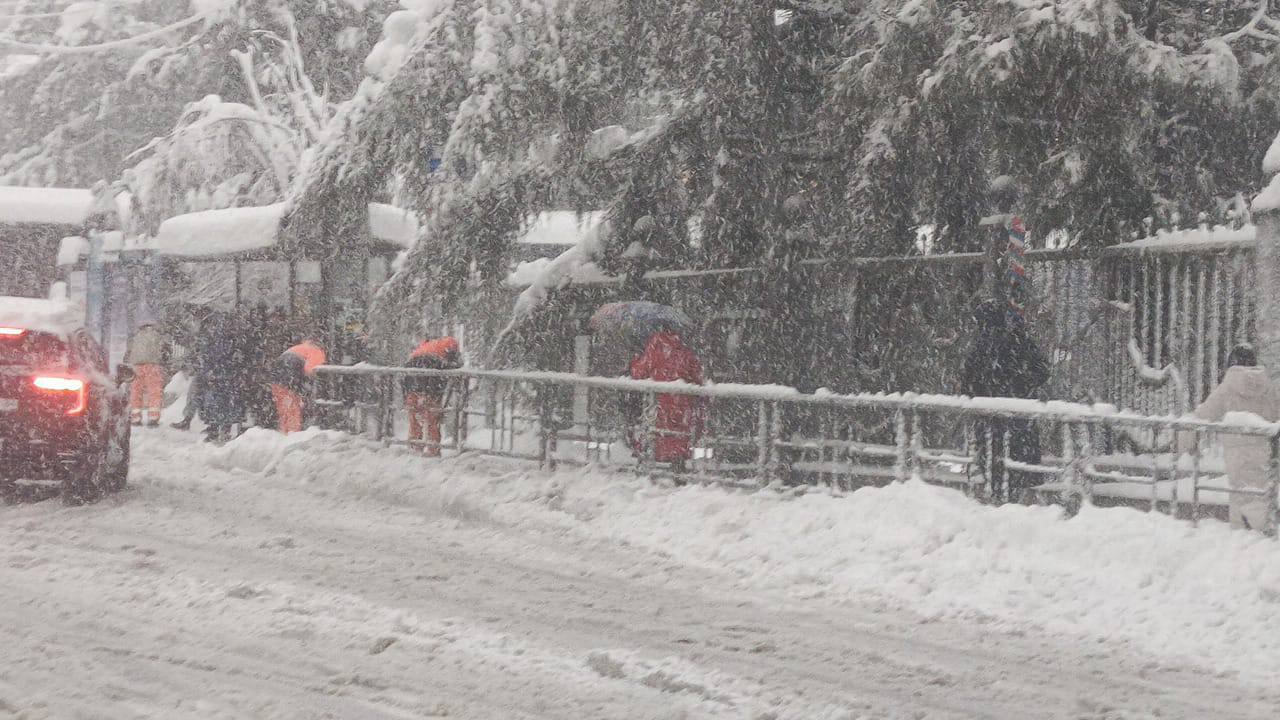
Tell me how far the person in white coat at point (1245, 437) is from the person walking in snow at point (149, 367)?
53.2ft

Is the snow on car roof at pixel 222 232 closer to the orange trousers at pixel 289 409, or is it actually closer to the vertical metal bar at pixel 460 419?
the orange trousers at pixel 289 409

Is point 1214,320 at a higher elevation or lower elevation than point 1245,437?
higher

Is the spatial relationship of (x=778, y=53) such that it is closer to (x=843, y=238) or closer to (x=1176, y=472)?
(x=843, y=238)

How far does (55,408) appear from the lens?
11.8 meters

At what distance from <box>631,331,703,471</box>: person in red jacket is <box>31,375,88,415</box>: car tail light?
15.1ft

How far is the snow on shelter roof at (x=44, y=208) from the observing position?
1219 inches

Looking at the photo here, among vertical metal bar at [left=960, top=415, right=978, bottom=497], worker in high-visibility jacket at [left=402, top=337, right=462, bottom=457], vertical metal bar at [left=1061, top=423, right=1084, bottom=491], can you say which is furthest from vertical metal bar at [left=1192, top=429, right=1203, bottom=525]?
worker in high-visibility jacket at [left=402, top=337, right=462, bottom=457]

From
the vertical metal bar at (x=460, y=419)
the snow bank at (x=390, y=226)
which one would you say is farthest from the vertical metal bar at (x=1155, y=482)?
the snow bank at (x=390, y=226)

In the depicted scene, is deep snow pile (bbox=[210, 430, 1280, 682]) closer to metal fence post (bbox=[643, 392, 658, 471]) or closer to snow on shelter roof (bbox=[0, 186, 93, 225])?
metal fence post (bbox=[643, 392, 658, 471])

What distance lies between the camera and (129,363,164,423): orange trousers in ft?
73.1

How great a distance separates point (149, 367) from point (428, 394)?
8275 mm

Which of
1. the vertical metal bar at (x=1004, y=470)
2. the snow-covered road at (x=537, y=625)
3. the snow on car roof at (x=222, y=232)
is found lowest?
the snow-covered road at (x=537, y=625)

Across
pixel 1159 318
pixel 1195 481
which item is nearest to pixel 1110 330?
pixel 1159 318

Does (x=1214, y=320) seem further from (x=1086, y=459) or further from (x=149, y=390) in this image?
(x=149, y=390)
